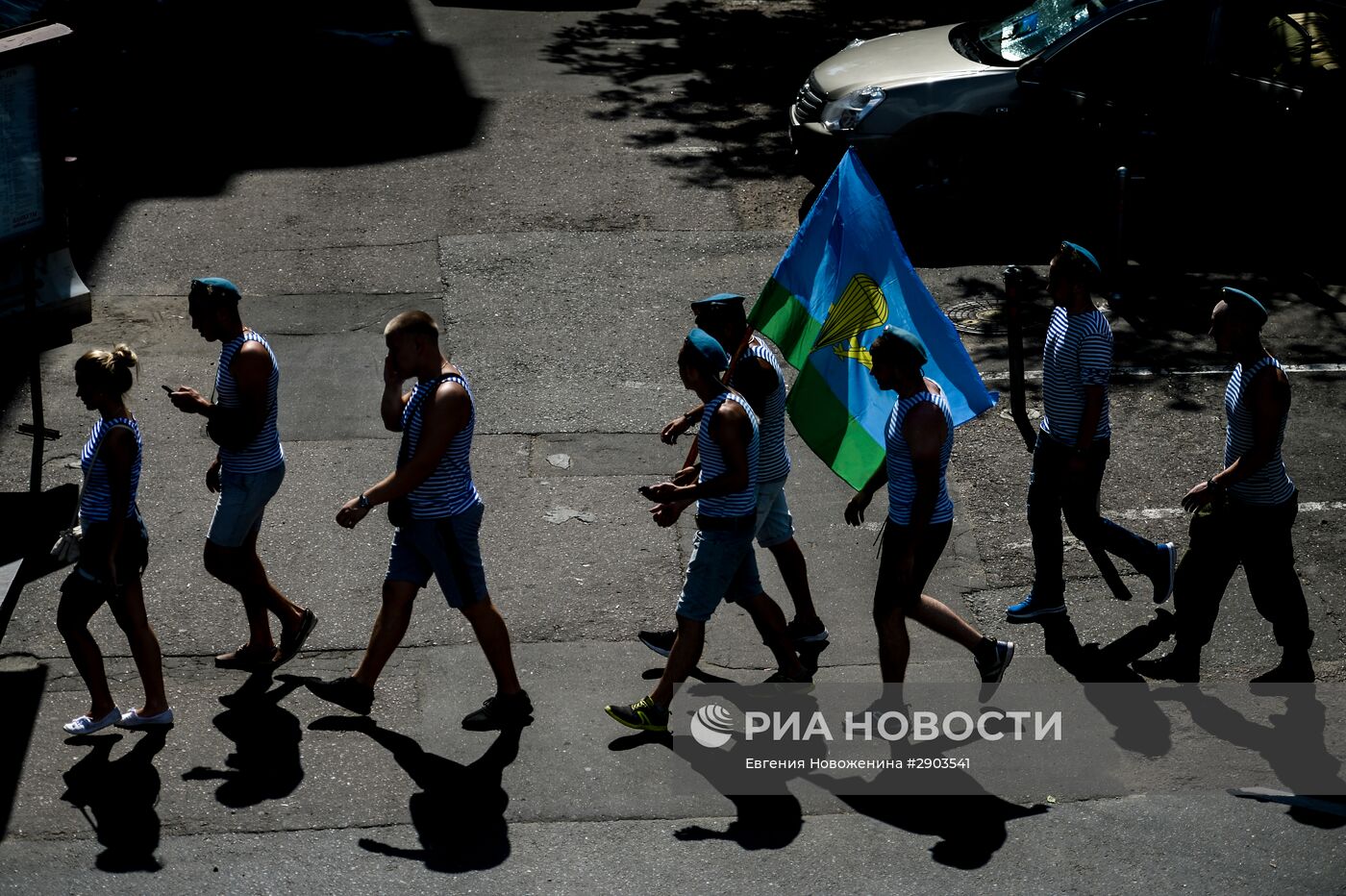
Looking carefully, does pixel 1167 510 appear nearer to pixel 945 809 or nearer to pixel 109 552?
pixel 945 809

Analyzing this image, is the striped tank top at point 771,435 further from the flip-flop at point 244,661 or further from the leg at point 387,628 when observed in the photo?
the flip-flop at point 244,661

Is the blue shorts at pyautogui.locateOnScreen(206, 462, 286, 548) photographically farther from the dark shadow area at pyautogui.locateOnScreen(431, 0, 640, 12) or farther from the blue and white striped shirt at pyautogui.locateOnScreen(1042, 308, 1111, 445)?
the dark shadow area at pyautogui.locateOnScreen(431, 0, 640, 12)

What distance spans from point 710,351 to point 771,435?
685 millimetres

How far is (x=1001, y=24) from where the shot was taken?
12.7 m

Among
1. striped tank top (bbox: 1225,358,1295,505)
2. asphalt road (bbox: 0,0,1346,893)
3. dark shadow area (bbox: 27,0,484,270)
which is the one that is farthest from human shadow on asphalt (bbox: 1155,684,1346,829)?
dark shadow area (bbox: 27,0,484,270)

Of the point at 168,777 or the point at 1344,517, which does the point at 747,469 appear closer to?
the point at 168,777

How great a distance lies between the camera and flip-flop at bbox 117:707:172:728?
634 cm

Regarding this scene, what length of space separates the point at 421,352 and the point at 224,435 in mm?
1016

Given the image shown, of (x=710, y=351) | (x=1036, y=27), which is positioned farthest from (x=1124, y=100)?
(x=710, y=351)

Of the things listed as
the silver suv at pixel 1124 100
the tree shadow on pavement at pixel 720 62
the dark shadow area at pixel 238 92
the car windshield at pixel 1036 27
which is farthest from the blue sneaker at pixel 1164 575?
the dark shadow area at pixel 238 92

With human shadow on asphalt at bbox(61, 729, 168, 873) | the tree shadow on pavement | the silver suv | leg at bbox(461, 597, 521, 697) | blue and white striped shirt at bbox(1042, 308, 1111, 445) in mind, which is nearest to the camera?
human shadow on asphalt at bbox(61, 729, 168, 873)

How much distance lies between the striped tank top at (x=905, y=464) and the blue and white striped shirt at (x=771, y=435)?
540 millimetres

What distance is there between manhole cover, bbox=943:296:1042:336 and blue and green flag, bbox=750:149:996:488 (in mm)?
3430

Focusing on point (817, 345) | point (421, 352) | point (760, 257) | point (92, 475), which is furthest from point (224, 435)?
point (760, 257)
